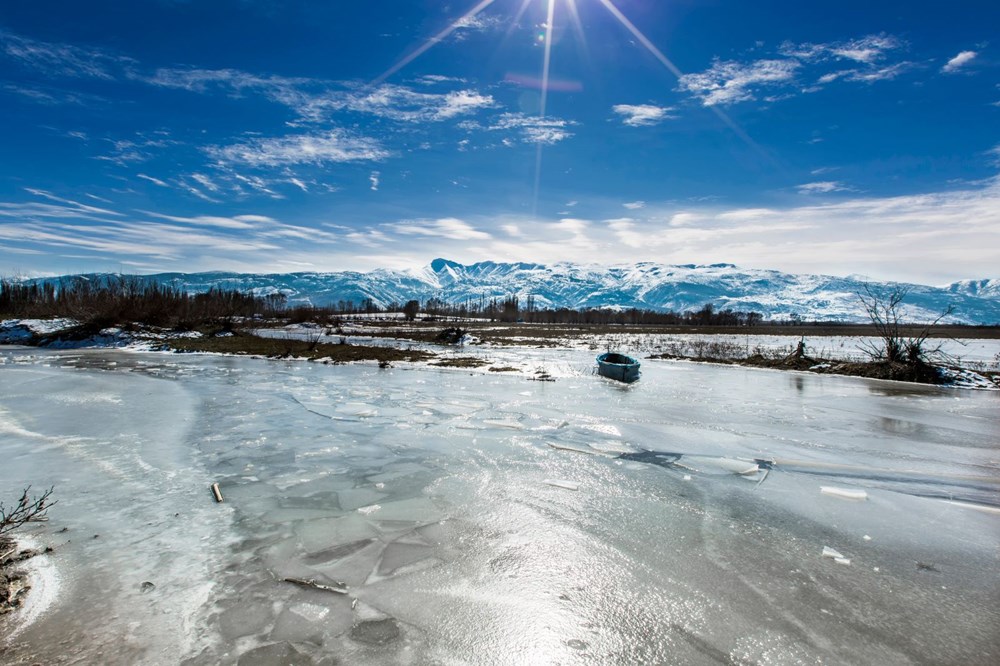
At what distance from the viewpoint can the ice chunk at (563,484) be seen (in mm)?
7254

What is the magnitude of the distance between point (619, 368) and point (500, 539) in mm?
16860

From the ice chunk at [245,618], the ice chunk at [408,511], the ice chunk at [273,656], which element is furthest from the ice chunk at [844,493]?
the ice chunk at [245,618]

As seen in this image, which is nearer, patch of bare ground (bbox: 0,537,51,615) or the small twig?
patch of bare ground (bbox: 0,537,51,615)

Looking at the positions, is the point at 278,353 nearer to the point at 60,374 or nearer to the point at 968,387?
the point at 60,374

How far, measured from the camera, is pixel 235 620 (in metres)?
3.86

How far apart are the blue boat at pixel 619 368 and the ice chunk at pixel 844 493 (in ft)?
43.3

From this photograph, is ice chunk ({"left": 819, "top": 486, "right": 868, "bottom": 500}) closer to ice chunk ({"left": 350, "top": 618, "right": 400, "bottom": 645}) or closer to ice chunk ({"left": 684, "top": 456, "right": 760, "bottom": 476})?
ice chunk ({"left": 684, "top": 456, "right": 760, "bottom": 476})

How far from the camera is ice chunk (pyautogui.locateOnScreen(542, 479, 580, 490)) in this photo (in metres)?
7.25

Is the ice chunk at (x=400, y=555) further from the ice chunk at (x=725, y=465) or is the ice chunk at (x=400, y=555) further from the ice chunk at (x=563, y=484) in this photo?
the ice chunk at (x=725, y=465)

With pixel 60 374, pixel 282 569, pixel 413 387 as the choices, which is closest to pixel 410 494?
pixel 282 569

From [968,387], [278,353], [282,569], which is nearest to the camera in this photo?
[282,569]

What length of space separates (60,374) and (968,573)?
2675 centimetres

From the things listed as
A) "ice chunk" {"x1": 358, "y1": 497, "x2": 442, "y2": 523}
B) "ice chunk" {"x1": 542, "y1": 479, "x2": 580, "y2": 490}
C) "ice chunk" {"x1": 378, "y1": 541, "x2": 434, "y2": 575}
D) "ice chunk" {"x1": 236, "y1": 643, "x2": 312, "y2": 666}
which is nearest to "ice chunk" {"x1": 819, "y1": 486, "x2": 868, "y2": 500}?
"ice chunk" {"x1": 542, "y1": 479, "x2": 580, "y2": 490}

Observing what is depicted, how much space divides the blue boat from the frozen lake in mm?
8478
